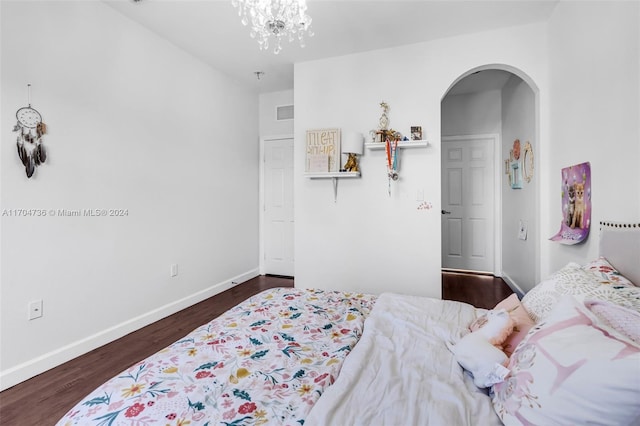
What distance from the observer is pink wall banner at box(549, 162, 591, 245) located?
1930 millimetres

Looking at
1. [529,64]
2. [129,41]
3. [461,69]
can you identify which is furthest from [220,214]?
[529,64]

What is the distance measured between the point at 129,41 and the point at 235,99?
4.83ft

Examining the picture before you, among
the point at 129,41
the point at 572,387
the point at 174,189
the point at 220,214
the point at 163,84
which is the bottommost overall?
the point at 572,387

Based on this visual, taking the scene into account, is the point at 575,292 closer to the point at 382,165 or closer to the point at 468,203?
the point at 382,165

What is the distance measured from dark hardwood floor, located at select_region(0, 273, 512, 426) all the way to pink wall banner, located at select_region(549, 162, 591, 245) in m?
1.33

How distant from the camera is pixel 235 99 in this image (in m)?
4.02

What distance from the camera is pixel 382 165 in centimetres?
314

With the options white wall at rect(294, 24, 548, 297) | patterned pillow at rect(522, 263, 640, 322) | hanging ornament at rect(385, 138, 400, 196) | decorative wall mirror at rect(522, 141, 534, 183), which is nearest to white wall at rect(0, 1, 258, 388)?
white wall at rect(294, 24, 548, 297)

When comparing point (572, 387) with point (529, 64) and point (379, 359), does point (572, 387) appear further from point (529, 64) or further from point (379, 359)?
point (529, 64)

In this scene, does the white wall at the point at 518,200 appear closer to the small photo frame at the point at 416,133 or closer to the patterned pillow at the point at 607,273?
the small photo frame at the point at 416,133

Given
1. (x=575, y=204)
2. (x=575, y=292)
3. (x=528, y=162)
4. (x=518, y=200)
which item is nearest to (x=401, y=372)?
(x=575, y=292)

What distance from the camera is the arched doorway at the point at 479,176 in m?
4.11

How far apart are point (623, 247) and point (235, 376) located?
Result: 70.9 inches

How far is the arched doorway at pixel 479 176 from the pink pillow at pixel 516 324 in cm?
290
